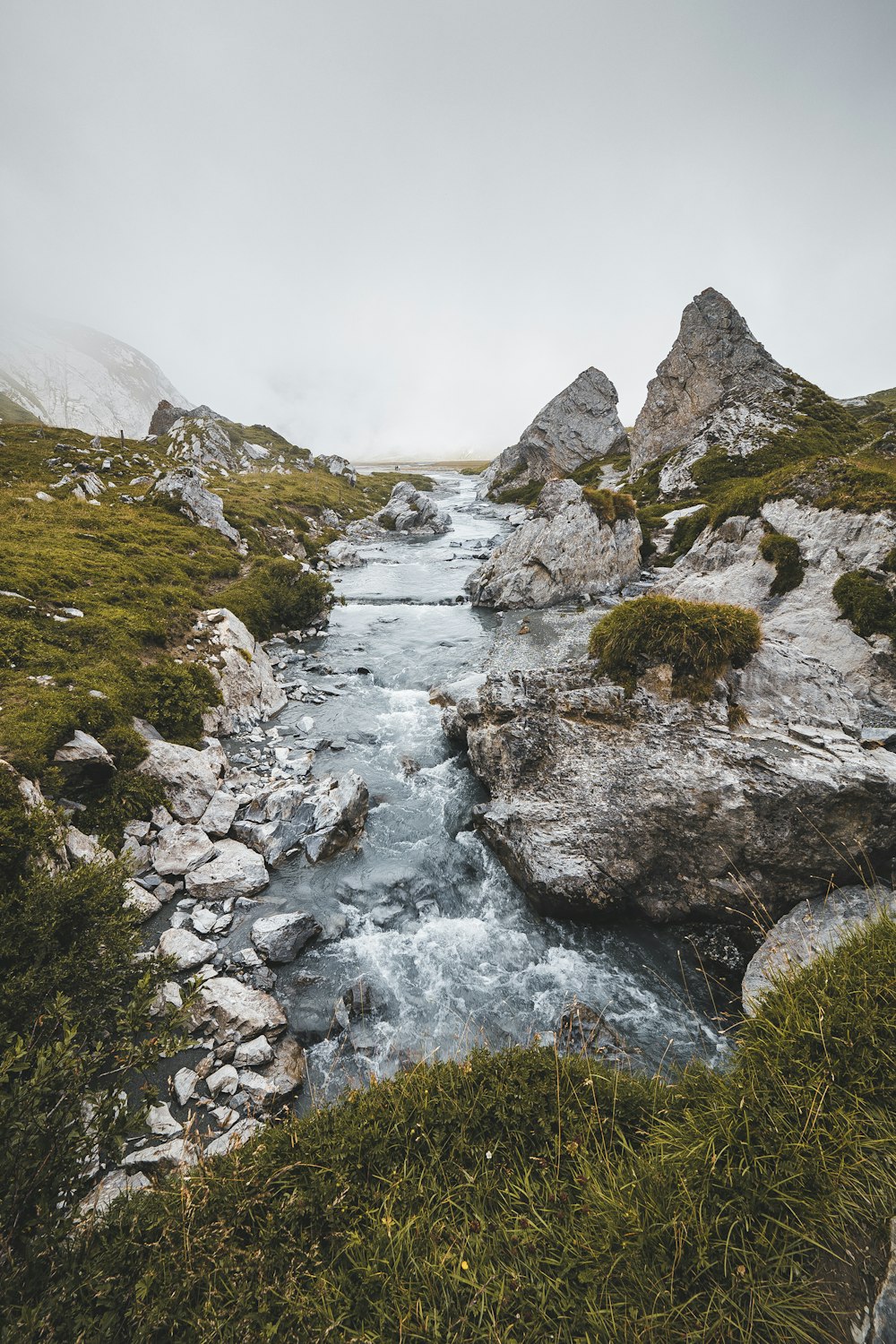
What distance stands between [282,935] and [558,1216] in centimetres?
626

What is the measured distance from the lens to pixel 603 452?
74438 millimetres

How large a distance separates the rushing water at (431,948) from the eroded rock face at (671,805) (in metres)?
0.70

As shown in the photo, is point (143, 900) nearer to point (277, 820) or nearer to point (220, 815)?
point (220, 815)

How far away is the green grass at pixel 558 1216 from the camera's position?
2709 mm

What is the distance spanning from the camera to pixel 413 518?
2376 inches

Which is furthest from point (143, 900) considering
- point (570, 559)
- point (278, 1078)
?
point (570, 559)

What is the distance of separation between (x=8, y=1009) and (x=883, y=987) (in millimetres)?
7874

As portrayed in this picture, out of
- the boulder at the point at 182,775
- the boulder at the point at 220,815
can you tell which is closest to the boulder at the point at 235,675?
the boulder at the point at 182,775

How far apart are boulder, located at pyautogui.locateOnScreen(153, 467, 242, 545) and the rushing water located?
24.1 meters

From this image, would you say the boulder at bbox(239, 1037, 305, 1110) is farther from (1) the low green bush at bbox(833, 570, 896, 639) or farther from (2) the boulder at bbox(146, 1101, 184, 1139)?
(1) the low green bush at bbox(833, 570, 896, 639)

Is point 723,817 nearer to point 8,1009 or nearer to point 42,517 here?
point 8,1009

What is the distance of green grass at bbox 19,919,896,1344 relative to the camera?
2.71m

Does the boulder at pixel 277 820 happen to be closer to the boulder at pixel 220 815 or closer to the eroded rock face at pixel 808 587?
the boulder at pixel 220 815

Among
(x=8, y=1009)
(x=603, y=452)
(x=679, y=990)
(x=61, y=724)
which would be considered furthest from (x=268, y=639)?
(x=603, y=452)
